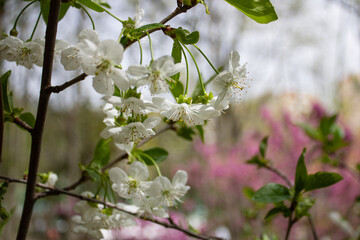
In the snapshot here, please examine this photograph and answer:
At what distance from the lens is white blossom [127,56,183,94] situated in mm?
360

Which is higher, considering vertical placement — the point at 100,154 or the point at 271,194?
the point at 100,154

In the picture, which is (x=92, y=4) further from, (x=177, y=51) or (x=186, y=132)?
(x=186, y=132)

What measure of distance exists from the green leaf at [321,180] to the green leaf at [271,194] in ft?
0.12

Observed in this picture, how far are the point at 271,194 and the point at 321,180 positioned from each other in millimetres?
83

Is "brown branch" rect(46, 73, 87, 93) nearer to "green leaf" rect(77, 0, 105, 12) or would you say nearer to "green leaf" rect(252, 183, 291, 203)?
"green leaf" rect(77, 0, 105, 12)

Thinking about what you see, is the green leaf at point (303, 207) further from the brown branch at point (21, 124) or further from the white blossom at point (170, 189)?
the brown branch at point (21, 124)

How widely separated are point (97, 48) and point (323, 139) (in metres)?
0.81

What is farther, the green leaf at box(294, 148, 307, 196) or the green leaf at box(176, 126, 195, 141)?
the green leaf at box(176, 126, 195, 141)

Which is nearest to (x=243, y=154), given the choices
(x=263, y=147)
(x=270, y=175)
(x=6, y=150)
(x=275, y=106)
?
(x=270, y=175)

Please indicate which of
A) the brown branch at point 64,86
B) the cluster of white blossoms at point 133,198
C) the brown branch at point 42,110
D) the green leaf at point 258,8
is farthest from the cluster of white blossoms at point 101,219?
the green leaf at point 258,8

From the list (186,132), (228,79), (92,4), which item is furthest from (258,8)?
(186,132)

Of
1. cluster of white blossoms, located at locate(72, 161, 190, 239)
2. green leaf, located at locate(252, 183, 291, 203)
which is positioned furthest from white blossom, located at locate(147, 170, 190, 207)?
green leaf, located at locate(252, 183, 291, 203)

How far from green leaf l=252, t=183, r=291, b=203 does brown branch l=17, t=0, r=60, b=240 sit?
12.9 inches

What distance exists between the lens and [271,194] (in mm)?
536
